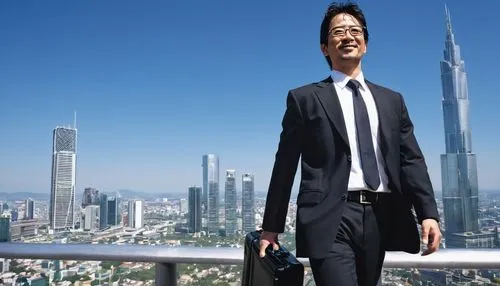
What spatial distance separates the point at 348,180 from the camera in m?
1.05

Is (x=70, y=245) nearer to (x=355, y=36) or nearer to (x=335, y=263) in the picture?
(x=335, y=263)

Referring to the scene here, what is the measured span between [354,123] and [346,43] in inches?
11.9

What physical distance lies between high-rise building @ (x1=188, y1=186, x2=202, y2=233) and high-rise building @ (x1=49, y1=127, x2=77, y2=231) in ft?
19.2

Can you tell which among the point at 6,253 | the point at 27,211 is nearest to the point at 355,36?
the point at 6,253

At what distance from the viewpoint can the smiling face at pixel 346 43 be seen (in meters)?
1.21

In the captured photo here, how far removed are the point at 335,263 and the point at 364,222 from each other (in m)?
0.16

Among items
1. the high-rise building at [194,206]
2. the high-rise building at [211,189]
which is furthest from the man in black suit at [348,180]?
the high-rise building at [211,189]

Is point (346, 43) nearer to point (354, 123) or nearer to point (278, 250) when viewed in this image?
point (354, 123)

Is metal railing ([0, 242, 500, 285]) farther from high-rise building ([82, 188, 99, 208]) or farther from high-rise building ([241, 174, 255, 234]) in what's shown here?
high-rise building ([82, 188, 99, 208])

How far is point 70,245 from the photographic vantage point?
5.54 ft

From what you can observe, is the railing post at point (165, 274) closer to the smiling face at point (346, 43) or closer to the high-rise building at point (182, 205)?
the smiling face at point (346, 43)

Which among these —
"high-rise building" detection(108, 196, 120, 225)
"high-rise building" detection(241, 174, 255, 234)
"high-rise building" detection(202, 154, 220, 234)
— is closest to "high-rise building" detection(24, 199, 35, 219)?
"high-rise building" detection(108, 196, 120, 225)

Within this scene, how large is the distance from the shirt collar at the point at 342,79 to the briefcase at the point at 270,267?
0.59m


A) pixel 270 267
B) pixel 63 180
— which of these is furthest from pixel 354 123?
pixel 63 180
